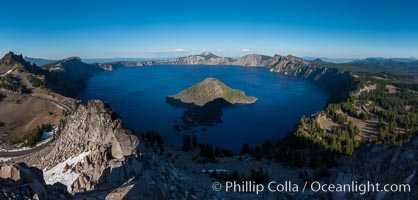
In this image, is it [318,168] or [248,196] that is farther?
[318,168]

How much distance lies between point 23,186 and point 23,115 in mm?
109767

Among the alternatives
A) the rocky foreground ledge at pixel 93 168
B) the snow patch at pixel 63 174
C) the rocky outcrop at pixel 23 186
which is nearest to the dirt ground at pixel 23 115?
the rocky foreground ledge at pixel 93 168

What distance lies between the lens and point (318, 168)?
170 ft

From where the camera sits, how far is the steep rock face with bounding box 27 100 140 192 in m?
29.5

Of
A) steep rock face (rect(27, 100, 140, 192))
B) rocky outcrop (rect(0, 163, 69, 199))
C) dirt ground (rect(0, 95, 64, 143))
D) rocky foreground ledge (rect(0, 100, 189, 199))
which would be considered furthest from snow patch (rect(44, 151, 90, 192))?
dirt ground (rect(0, 95, 64, 143))

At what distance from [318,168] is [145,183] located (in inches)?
1448

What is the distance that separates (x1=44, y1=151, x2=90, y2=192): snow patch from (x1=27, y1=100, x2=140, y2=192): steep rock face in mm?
680

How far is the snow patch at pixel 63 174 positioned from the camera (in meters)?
38.7

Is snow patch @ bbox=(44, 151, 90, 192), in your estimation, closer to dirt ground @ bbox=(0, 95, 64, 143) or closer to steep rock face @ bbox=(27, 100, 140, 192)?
steep rock face @ bbox=(27, 100, 140, 192)

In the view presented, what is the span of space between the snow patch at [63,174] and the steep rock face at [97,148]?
68 centimetres

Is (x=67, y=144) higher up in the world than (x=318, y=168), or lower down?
higher up

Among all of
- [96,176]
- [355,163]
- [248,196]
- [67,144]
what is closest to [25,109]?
[67,144]

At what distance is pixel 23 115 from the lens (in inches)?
4429

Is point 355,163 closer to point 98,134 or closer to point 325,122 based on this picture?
point 98,134
